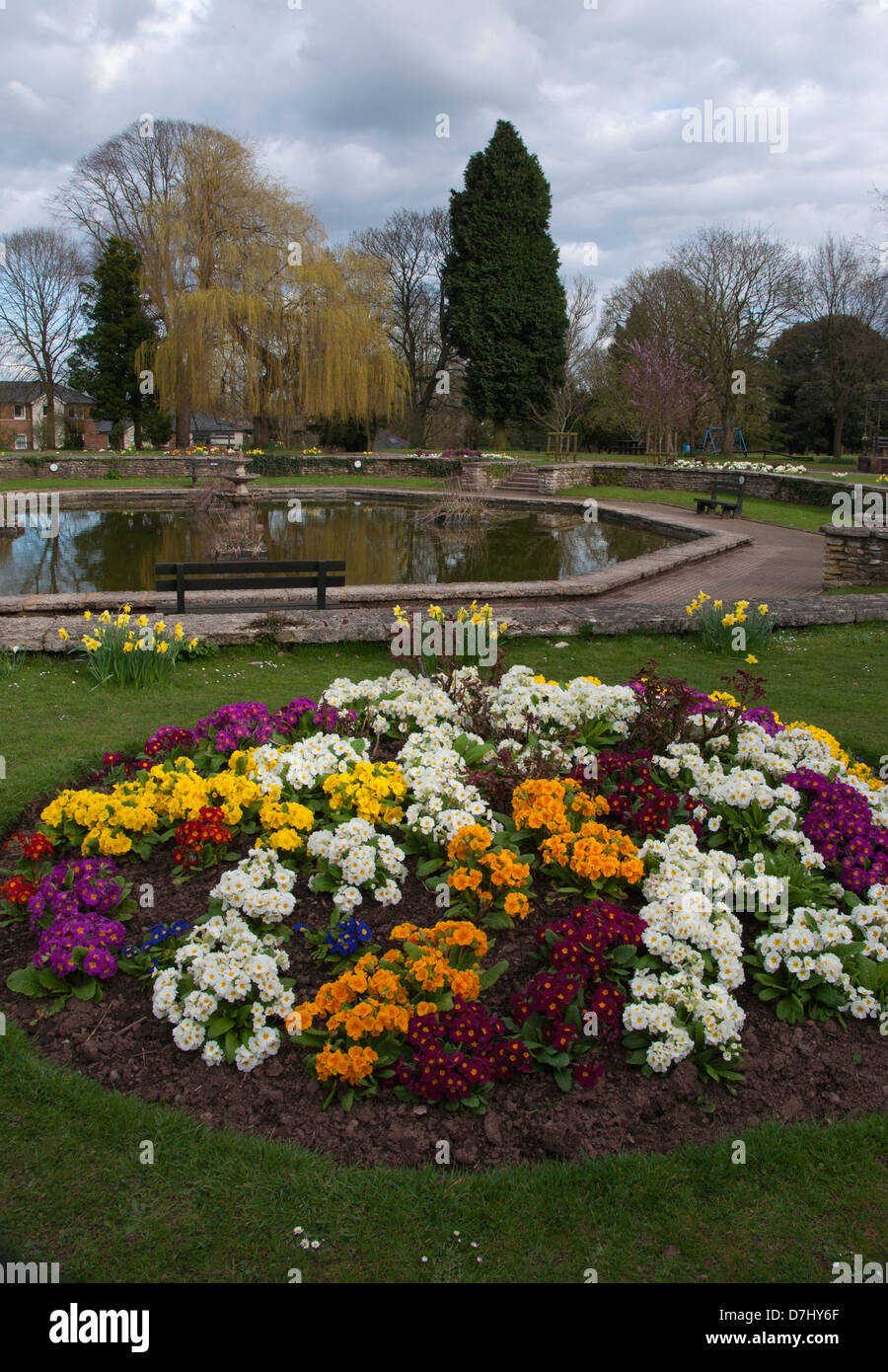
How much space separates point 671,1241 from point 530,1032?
0.70 meters

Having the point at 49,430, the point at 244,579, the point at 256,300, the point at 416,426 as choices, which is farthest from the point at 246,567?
the point at 416,426

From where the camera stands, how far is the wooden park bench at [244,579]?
782cm

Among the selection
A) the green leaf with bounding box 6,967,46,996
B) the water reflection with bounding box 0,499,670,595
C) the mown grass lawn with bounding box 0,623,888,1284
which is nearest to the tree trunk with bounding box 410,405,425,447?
the water reflection with bounding box 0,499,670,595

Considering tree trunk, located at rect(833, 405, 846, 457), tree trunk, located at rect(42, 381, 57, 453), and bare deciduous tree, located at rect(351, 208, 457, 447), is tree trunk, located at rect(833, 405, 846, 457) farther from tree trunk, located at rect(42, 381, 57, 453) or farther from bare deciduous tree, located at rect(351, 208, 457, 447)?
tree trunk, located at rect(42, 381, 57, 453)

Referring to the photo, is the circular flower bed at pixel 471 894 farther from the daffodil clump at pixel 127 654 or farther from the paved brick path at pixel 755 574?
the paved brick path at pixel 755 574

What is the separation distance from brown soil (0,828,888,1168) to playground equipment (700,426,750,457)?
28.7 m

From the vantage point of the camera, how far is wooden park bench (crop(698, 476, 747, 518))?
17922 millimetres

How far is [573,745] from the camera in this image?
168 inches

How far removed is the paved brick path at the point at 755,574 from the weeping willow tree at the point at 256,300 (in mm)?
15548

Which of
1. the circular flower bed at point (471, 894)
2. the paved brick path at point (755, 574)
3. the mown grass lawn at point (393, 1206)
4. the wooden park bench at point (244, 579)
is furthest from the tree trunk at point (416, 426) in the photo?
the mown grass lawn at point (393, 1206)

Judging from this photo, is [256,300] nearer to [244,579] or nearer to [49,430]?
[49,430]

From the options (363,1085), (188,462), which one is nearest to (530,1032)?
(363,1085)

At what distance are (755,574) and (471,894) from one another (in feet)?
31.4
